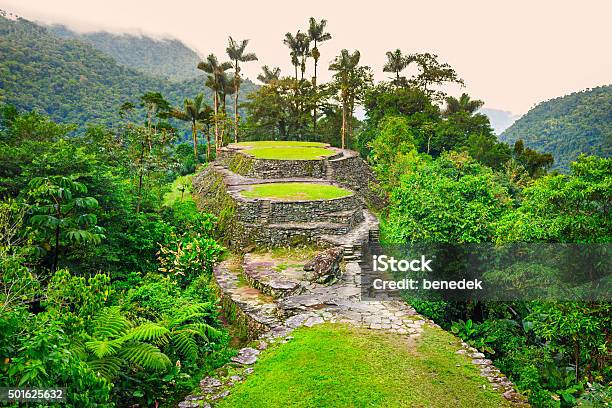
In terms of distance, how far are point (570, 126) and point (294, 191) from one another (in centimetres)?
4252

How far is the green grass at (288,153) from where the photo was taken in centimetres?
2047

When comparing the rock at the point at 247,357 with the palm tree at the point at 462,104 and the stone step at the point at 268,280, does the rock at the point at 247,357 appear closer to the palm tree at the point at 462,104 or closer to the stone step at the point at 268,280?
the stone step at the point at 268,280

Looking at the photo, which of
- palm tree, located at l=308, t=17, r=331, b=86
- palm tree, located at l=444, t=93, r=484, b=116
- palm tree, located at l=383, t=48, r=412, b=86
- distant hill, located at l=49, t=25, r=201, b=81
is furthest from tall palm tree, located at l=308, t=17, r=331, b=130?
distant hill, located at l=49, t=25, r=201, b=81

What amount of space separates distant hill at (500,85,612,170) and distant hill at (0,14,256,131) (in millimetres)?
41532

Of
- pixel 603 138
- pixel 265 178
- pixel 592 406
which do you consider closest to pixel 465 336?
pixel 592 406

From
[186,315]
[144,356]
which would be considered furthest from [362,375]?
[144,356]

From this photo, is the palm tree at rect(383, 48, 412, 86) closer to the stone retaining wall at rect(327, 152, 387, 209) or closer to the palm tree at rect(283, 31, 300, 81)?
the palm tree at rect(283, 31, 300, 81)

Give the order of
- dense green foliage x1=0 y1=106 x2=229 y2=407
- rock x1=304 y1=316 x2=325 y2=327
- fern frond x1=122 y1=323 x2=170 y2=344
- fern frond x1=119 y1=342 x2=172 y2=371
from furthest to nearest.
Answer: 1. rock x1=304 y1=316 x2=325 y2=327
2. fern frond x1=122 y1=323 x2=170 y2=344
3. fern frond x1=119 y1=342 x2=172 y2=371
4. dense green foliage x1=0 y1=106 x2=229 y2=407

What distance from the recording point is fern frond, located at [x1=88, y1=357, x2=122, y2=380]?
4832 millimetres

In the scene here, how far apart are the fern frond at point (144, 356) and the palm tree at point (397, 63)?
38294 mm

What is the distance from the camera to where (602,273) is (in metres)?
6.43

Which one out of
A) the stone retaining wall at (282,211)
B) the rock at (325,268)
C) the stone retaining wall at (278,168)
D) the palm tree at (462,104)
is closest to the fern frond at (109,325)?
the rock at (325,268)

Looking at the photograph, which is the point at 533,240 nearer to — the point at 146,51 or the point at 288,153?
the point at 288,153

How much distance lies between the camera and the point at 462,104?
43.7 meters
